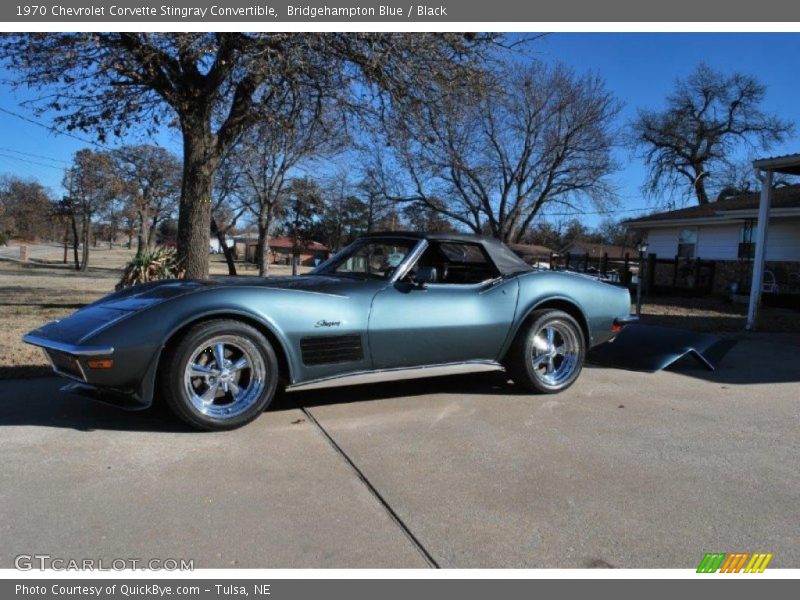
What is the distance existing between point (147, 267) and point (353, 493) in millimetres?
8873

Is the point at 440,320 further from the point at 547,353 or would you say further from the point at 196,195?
the point at 196,195

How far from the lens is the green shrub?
10.7 meters

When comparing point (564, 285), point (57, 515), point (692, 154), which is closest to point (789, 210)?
point (564, 285)

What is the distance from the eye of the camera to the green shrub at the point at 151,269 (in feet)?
35.2

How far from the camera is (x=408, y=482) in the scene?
3.32 m

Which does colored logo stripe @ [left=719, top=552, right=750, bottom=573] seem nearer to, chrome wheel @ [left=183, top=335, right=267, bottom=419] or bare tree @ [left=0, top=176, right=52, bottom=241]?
chrome wheel @ [left=183, top=335, right=267, bottom=419]

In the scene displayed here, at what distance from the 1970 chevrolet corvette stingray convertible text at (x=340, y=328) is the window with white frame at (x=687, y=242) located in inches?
721

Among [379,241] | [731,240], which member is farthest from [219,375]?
[731,240]

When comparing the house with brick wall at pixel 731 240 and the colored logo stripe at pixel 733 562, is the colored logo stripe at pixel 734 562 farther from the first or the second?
the house with brick wall at pixel 731 240

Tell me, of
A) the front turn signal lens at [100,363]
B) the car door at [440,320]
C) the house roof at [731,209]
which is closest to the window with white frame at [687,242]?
the house roof at [731,209]

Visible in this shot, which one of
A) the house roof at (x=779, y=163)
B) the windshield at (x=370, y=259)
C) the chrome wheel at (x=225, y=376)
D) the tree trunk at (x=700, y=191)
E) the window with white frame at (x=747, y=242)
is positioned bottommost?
the chrome wheel at (x=225, y=376)

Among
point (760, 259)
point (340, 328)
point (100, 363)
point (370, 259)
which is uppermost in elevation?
point (760, 259)

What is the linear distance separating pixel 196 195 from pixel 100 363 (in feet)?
25.2

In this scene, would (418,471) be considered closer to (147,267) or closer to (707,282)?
(147,267)
